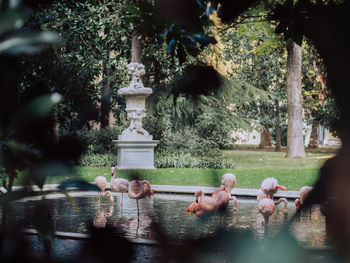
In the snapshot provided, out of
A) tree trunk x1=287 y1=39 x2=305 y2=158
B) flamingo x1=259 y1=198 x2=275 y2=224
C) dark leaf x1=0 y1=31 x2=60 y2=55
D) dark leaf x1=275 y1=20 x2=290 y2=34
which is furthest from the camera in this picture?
tree trunk x1=287 y1=39 x2=305 y2=158

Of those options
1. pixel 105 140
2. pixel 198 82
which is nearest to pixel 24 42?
pixel 198 82

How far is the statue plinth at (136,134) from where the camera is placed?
41.4ft

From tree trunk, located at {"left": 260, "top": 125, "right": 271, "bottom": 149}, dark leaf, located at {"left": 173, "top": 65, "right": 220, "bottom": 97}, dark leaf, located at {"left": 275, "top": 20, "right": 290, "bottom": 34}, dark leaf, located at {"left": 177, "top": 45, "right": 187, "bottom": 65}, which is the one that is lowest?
dark leaf, located at {"left": 173, "top": 65, "right": 220, "bottom": 97}

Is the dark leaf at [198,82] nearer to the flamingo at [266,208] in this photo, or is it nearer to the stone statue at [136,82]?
the flamingo at [266,208]

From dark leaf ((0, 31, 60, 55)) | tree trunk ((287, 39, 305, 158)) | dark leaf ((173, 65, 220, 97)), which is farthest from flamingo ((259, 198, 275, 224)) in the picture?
tree trunk ((287, 39, 305, 158))

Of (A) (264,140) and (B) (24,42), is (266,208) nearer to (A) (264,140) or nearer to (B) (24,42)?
(B) (24,42)

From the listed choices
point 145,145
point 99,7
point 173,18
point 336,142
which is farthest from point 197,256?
point 145,145

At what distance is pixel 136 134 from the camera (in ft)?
42.5

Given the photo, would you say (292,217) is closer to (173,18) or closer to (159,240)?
(159,240)

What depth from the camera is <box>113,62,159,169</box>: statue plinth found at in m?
12.6

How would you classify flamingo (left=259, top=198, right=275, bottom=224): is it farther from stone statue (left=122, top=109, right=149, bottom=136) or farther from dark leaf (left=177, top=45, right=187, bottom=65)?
stone statue (left=122, top=109, right=149, bottom=136)

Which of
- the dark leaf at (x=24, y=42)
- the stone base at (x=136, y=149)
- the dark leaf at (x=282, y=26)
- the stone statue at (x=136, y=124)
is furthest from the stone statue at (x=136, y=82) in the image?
the dark leaf at (x=24, y=42)

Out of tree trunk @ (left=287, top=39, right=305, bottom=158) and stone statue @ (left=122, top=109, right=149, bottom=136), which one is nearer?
stone statue @ (left=122, top=109, right=149, bottom=136)

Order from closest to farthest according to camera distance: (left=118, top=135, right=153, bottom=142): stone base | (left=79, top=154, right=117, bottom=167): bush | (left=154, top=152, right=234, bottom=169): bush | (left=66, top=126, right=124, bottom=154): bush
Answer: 1. (left=118, top=135, right=153, bottom=142): stone base
2. (left=154, top=152, right=234, bottom=169): bush
3. (left=79, top=154, right=117, bottom=167): bush
4. (left=66, top=126, right=124, bottom=154): bush
